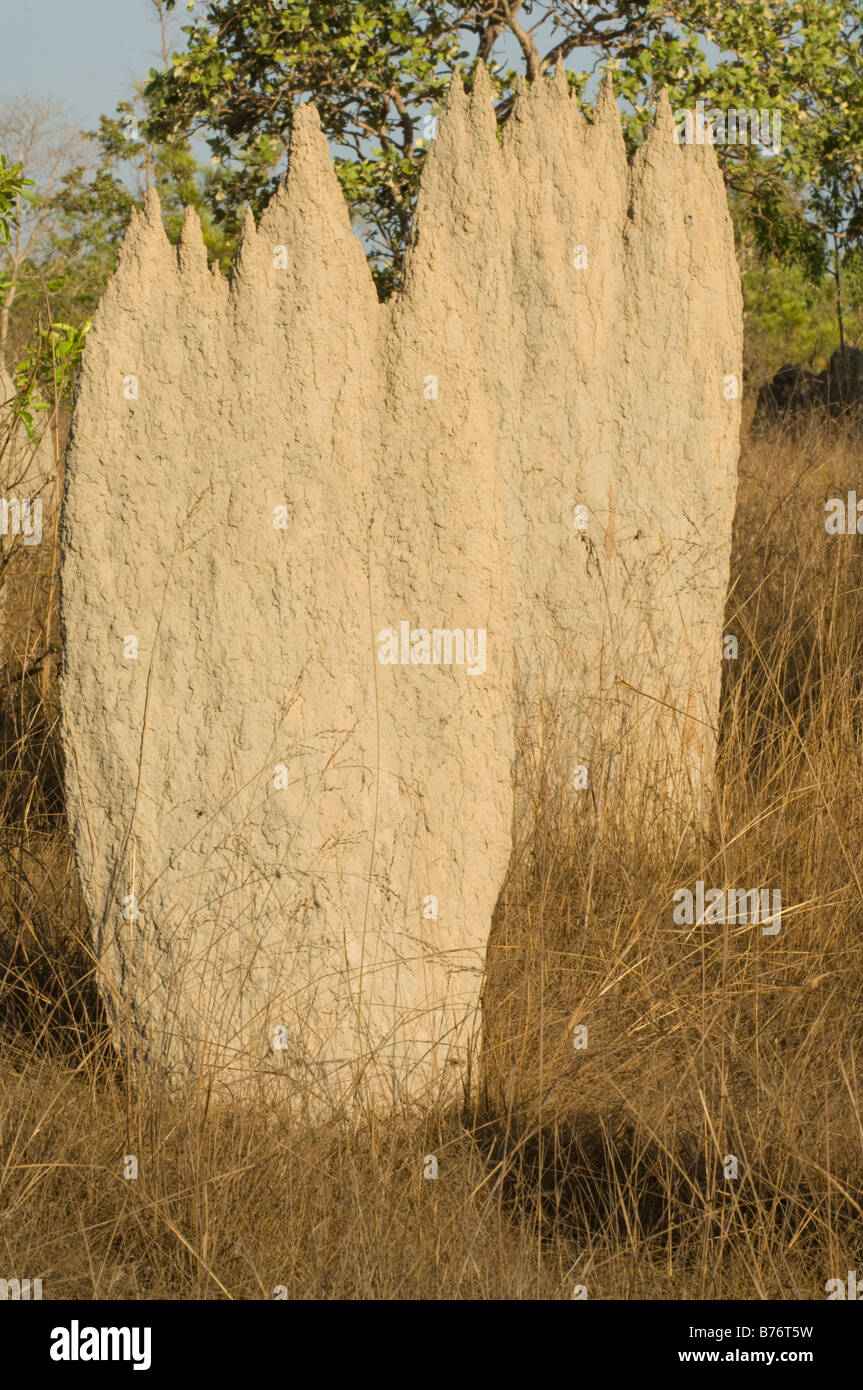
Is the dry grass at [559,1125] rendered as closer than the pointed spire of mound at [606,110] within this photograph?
Yes

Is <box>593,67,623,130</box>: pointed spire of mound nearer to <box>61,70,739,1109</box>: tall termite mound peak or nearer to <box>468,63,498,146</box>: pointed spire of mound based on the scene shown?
<box>468,63,498,146</box>: pointed spire of mound

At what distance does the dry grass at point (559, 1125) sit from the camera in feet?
7.40

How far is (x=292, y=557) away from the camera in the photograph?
270 centimetres

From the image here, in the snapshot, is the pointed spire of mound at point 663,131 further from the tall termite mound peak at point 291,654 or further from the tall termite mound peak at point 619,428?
the tall termite mound peak at point 291,654

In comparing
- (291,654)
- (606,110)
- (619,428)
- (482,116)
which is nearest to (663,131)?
(606,110)

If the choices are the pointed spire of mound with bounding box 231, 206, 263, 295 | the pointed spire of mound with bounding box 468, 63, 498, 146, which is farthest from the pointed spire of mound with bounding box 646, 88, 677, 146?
the pointed spire of mound with bounding box 231, 206, 263, 295

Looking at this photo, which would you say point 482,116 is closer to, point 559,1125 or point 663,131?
point 663,131

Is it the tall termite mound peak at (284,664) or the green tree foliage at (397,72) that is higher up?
the green tree foliage at (397,72)

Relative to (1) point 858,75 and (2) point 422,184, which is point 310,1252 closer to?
(2) point 422,184

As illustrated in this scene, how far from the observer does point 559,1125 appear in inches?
103

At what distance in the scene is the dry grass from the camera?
2.26m

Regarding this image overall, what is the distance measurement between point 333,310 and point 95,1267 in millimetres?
1823

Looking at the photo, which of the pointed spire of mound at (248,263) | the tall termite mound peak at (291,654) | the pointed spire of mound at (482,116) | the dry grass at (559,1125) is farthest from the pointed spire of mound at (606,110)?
the dry grass at (559,1125)
